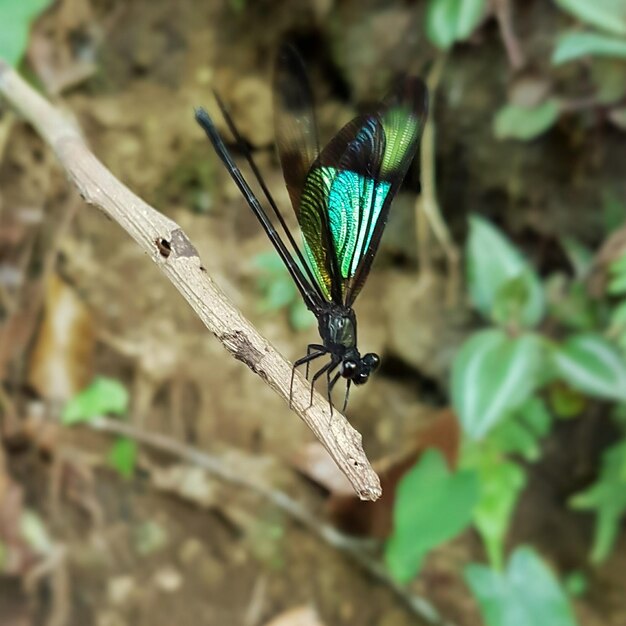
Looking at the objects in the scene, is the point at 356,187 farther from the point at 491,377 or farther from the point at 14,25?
the point at 14,25

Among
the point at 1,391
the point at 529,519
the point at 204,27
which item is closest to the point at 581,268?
the point at 529,519

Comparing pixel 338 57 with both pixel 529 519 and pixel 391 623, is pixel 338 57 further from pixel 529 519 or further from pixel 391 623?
pixel 391 623

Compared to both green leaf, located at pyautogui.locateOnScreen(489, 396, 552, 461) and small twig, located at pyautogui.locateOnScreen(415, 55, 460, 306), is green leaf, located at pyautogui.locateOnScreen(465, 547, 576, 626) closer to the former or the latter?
green leaf, located at pyautogui.locateOnScreen(489, 396, 552, 461)

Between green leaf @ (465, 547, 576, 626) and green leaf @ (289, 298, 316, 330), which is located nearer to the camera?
green leaf @ (465, 547, 576, 626)

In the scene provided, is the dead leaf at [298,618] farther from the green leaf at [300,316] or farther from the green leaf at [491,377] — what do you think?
the green leaf at [300,316]

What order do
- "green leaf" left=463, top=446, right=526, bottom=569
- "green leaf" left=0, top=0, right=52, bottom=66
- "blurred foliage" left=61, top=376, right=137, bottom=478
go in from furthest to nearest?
"blurred foliage" left=61, top=376, right=137, bottom=478 → "green leaf" left=463, top=446, right=526, bottom=569 → "green leaf" left=0, top=0, right=52, bottom=66

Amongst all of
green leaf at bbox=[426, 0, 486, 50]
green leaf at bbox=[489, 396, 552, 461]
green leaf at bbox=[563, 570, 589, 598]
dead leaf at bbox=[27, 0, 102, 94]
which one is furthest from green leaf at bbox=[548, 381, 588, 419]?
dead leaf at bbox=[27, 0, 102, 94]

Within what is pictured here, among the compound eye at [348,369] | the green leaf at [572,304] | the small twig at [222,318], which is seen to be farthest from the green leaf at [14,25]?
the green leaf at [572,304]
